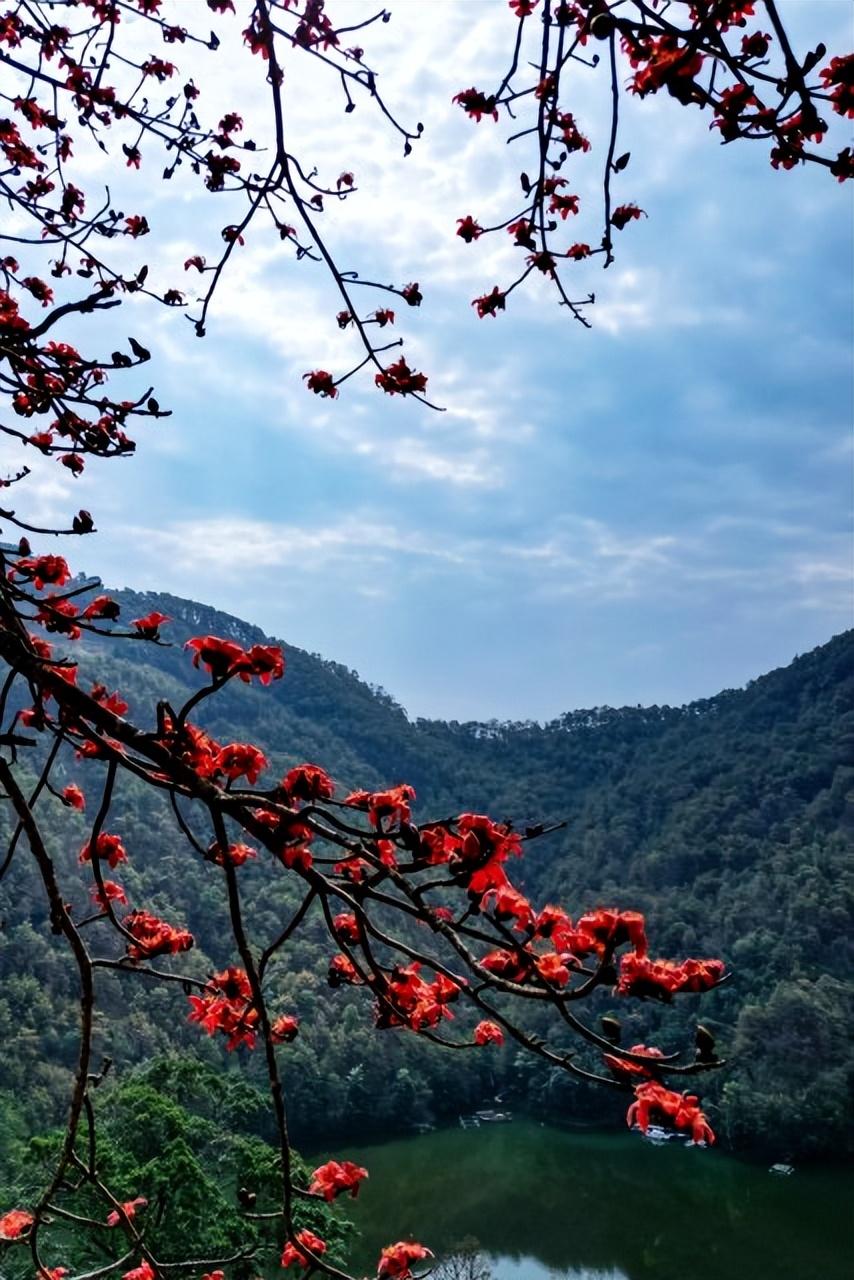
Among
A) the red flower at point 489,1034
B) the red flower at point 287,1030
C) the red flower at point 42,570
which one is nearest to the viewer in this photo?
the red flower at point 489,1034

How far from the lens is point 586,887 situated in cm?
3556

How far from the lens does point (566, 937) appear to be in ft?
3.94

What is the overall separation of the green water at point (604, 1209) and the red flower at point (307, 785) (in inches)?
638

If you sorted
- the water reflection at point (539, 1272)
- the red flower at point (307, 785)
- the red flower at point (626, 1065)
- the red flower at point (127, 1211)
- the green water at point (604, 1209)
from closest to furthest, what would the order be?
the red flower at point (626, 1065), the red flower at point (307, 785), the red flower at point (127, 1211), the water reflection at point (539, 1272), the green water at point (604, 1209)

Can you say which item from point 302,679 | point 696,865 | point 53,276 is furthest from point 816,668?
point 53,276

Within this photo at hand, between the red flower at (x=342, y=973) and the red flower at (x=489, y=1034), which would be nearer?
the red flower at (x=342, y=973)

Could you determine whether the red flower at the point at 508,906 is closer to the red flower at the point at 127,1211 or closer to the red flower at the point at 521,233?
the red flower at the point at 127,1211

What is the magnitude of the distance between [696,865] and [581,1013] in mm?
9723

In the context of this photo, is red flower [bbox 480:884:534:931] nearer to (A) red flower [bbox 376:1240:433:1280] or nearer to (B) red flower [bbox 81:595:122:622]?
(B) red flower [bbox 81:595:122:622]

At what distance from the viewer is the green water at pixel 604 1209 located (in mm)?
15820

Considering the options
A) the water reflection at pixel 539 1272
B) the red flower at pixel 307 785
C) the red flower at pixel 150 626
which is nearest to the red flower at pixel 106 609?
the red flower at pixel 150 626

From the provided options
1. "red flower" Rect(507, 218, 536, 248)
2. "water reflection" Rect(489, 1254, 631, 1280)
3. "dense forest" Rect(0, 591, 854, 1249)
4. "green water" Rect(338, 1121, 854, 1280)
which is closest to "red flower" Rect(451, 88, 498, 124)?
"red flower" Rect(507, 218, 536, 248)

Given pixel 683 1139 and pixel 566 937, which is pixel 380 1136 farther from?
pixel 566 937

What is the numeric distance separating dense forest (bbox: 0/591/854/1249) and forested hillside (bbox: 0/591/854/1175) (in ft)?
0.27
